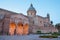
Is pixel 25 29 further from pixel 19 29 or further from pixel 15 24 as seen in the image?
pixel 15 24

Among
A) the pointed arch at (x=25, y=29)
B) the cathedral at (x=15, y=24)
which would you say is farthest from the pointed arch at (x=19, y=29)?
the pointed arch at (x=25, y=29)

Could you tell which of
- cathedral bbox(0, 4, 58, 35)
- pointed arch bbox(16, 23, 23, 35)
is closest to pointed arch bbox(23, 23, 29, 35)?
cathedral bbox(0, 4, 58, 35)

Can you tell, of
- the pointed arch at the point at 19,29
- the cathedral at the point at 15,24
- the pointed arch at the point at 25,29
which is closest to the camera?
the cathedral at the point at 15,24

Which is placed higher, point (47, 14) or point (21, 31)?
point (47, 14)

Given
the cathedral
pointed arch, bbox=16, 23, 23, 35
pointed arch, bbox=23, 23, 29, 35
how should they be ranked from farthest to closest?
pointed arch, bbox=23, 23, 29, 35, pointed arch, bbox=16, 23, 23, 35, the cathedral

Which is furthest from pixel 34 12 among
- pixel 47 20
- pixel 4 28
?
pixel 4 28

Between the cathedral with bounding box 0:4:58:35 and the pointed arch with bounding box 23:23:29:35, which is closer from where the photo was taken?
the cathedral with bounding box 0:4:58:35

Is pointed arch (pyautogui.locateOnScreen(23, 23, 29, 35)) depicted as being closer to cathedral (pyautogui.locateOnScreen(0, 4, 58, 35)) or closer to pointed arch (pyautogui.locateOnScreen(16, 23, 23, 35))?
cathedral (pyautogui.locateOnScreen(0, 4, 58, 35))

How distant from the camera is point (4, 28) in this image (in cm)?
2469

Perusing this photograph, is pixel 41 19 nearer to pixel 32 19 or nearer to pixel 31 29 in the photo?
pixel 32 19

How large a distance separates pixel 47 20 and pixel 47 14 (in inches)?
241

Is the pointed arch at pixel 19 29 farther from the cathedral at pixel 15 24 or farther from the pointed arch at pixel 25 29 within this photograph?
the pointed arch at pixel 25 29

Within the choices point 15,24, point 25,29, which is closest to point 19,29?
point 15,24

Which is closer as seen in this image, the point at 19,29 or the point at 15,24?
the point at 15,24
